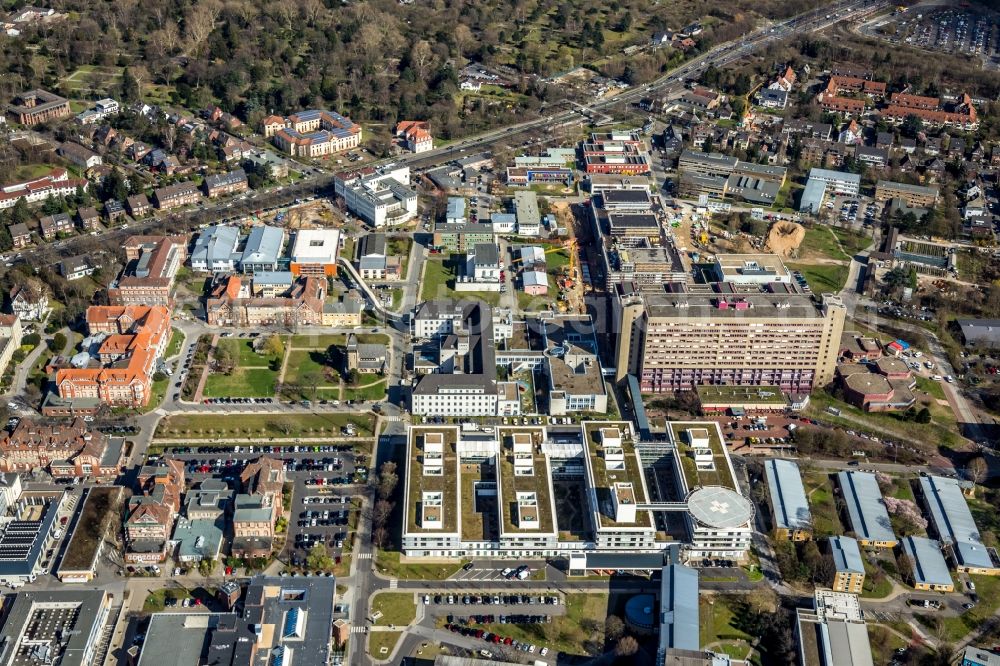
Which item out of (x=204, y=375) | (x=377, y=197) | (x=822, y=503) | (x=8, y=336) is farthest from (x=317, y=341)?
(x=822, y=503)

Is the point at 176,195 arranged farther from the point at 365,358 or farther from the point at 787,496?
the point at 787,496

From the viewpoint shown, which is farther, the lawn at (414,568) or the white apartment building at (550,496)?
the white apartment building at (550,496)

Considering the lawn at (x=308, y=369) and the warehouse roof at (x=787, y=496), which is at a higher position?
the warehouse roof at (x=787, y=496)

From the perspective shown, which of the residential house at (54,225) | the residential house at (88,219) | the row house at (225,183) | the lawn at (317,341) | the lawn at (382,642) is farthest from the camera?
the row house at (225,183)

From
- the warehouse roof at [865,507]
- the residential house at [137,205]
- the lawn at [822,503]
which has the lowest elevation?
the residential house at [137,205]

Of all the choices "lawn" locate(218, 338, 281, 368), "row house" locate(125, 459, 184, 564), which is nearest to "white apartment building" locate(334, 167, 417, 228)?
"lawn" locate(218, 338, 281, 368)

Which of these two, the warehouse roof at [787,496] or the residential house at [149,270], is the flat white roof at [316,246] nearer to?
the residential house at [149,270]

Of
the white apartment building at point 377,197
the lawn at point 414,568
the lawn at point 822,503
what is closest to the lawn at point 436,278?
the white apartment building at point 377,197
